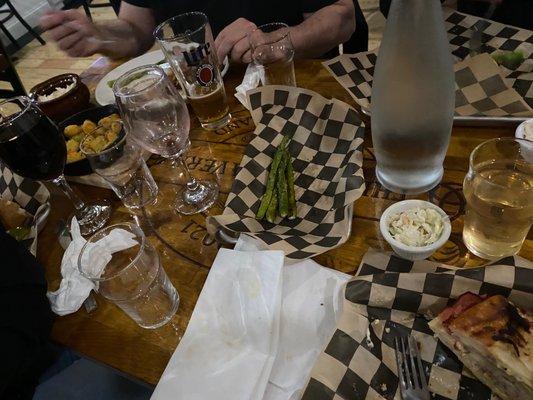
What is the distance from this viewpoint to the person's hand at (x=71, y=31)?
6.20 ft

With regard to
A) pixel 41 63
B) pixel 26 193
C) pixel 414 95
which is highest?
pixel 414 95

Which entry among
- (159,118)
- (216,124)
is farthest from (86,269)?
(216,124)

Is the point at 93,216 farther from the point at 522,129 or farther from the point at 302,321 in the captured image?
the point at 522,129

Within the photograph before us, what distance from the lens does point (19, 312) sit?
98 cm

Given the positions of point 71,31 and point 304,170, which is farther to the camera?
point 71,31

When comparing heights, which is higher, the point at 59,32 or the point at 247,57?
the point at 59,32

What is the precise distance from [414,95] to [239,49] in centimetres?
96

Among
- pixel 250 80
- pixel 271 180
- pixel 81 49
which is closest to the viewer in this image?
pixel 271 180

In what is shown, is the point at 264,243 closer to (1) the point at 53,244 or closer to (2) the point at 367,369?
(2) the point at 367,369

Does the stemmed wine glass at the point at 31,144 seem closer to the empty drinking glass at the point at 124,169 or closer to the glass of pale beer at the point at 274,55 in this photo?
the empty drinking glass at the point at 124,169

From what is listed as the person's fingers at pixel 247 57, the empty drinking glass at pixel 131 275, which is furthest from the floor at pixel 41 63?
the empty drinking glass at pixel 131 275

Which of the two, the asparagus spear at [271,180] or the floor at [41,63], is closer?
the asparagus spear at [271,180]

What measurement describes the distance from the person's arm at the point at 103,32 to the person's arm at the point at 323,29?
0.92m

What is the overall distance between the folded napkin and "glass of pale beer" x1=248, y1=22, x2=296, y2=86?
82 centimetres
